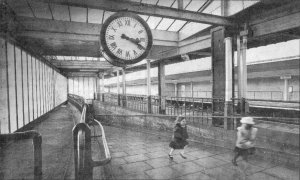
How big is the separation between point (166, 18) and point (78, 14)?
370 centimetres

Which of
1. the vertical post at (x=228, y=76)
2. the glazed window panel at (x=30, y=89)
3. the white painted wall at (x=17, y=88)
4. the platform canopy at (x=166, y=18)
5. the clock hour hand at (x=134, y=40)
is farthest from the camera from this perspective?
the glazed window panel at (x=30, y=89)

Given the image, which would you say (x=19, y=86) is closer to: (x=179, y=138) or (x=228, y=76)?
(x=179, y=138)

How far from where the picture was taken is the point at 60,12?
8.41 meters

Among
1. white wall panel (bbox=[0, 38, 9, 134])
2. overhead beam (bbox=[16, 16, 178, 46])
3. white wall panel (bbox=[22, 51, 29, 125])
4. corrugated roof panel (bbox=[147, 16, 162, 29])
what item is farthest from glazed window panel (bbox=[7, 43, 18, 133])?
corrugated roof panel (bbox=[147, 16, 162, 29])

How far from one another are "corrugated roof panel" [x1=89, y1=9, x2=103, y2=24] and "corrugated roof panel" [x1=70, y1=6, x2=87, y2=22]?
0.80 feet

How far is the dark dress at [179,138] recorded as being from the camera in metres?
6.04

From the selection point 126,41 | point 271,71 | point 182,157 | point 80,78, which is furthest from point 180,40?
point 80,78

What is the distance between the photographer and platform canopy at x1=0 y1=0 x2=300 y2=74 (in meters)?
5.27

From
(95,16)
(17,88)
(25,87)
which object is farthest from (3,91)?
(95,16)

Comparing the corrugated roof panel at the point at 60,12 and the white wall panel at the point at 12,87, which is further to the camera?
the corrugated roof panel at the point at 60,12

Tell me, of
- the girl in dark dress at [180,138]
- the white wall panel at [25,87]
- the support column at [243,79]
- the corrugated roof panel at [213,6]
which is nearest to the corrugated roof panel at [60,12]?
the white wall panel at [25,87]

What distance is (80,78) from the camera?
3384 cm

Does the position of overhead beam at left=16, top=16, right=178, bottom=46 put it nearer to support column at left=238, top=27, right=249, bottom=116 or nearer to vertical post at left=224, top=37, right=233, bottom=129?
vertical post at left=224, top=37, right=233, bottom=129

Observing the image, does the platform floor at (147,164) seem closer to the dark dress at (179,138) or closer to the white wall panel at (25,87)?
the dark dress at (179,138)
